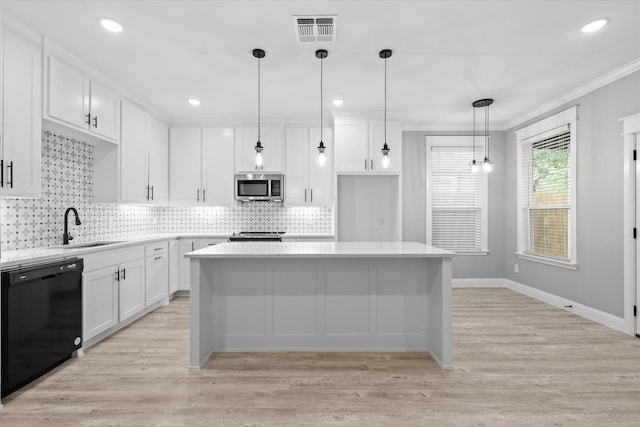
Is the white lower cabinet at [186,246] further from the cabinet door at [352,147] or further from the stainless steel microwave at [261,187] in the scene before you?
the cabinet door at [352,147]

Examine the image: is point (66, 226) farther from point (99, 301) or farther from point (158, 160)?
point (158, 160)

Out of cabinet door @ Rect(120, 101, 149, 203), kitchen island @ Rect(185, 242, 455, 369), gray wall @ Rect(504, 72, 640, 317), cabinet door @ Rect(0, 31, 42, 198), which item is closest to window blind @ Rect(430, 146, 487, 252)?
gray wall @ Rect(504, 72, 640, 317)

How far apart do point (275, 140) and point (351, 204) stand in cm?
151

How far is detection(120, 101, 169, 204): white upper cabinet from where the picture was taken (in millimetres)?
4215

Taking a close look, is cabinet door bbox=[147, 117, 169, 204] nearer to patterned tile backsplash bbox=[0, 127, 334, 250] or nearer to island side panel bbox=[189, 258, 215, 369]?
patterned tile backsplash bbox=[0, 127, 334, 250]

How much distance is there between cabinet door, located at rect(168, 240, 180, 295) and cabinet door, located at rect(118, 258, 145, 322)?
0.82 meters

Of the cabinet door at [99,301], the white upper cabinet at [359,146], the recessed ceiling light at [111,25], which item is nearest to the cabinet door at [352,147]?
the white upper cabinet at [359,146]

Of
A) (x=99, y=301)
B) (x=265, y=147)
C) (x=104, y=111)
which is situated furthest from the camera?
(x=265, y=147)

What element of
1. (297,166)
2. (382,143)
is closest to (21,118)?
(297,166)

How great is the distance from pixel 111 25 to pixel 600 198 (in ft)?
16.4

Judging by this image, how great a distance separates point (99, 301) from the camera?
3.28 m

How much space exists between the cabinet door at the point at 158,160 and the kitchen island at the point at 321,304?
8.23ft

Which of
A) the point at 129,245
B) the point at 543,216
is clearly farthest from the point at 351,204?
the point at 129,245

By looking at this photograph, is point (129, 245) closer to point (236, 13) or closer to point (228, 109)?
point (228, 109)
